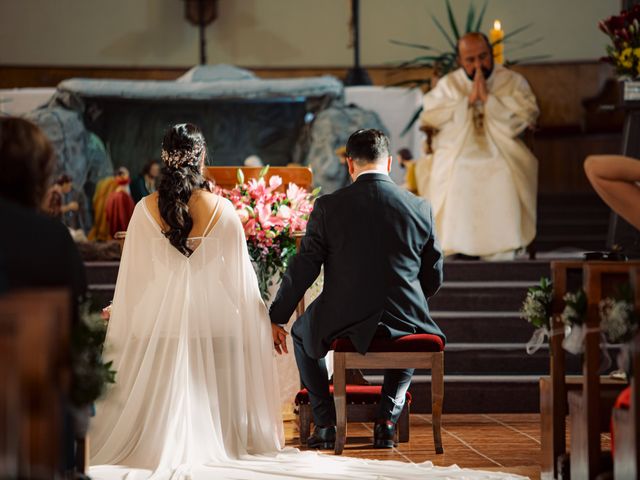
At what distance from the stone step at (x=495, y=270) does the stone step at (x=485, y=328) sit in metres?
0.71

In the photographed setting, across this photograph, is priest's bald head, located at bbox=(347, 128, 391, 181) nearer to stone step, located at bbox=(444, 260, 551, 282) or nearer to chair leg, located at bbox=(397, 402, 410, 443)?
chair leg, located at bbox=(397, 402, 410, 443)

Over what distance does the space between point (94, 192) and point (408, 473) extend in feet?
24.5

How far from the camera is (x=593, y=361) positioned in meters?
3.86

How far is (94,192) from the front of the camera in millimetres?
11531

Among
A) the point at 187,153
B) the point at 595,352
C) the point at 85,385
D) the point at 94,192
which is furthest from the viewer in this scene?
the point at 94,192

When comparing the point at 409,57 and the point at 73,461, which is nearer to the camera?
the point at 73,461

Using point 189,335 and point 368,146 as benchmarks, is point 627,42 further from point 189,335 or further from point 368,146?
point 189,335

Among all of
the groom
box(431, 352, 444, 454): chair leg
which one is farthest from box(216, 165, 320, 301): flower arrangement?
box(431, 352, 444, 454): chair leg

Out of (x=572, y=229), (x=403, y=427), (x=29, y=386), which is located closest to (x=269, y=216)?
(x=403, y=427)

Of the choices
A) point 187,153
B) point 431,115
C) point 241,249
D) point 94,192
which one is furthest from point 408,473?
point 94,192

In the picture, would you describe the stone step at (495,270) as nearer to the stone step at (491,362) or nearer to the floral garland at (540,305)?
the stone step at (491,362)

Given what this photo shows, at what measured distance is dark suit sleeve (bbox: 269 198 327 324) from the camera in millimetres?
5461

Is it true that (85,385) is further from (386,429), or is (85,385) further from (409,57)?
(409,57)

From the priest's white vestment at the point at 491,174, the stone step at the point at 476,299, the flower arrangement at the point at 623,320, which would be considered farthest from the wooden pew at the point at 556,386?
the priest's white vestment at the point at 491,174
